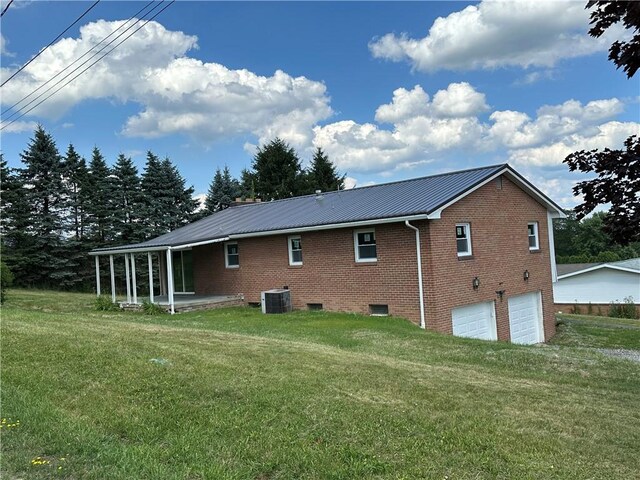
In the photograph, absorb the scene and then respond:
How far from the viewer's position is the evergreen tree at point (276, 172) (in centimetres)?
4947

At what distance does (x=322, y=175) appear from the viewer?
4909 centimetres

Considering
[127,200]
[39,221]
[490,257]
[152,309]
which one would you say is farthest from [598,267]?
[39,221]

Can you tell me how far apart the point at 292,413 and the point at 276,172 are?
4556cm

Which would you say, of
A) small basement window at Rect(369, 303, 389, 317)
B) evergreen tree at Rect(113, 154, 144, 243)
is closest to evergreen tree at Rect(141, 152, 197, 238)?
evergreen tree at Rect(113, 154, 144, 243)

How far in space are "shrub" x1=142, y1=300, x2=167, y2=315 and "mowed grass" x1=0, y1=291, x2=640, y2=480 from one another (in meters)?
8.97

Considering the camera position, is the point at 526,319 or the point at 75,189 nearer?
the point at 526,319

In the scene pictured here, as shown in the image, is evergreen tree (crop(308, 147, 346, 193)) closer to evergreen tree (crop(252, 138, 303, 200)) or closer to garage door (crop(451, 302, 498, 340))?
evergreen tree (crop(252, 138, 303, 200))

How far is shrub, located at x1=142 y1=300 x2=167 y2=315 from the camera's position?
59.7ft


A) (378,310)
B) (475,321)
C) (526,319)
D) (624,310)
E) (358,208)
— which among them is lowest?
(624,310)


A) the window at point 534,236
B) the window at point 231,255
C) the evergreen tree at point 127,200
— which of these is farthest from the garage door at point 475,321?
the evergreen tree at point 127,200

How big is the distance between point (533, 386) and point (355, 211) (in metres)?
10.5

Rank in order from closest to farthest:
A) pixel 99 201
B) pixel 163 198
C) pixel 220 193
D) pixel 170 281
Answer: pixel 170 281 → pixel 99 201 → pixel 163 198 → pixel 220 193

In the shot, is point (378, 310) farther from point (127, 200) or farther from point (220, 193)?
point (220, 193)

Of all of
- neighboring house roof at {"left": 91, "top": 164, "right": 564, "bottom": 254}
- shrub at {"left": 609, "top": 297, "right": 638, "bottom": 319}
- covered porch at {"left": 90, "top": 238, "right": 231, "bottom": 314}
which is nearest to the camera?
neighboring house roof at {"left": 91, "top": 164, "right": 564, "bottom": 254}
